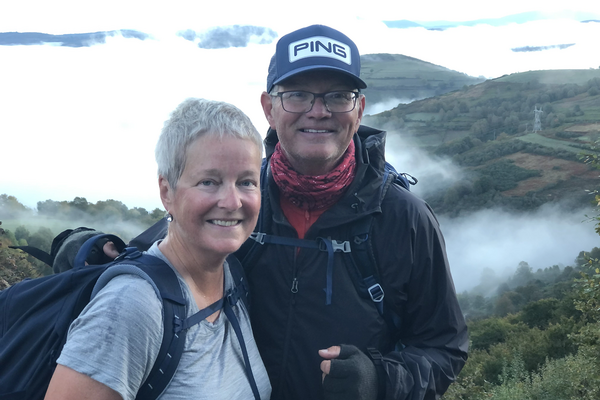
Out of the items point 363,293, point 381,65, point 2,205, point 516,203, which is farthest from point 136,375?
point 381,65

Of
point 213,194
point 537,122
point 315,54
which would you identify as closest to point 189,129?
point 213,194

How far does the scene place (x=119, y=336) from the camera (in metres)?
1.87

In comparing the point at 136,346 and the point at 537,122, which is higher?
the point at 537,122

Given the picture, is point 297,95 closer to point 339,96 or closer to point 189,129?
point 339,96

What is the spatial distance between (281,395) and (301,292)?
0.59m

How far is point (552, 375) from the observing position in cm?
1479

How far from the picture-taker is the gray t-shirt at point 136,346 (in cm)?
183

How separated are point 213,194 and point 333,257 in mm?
857

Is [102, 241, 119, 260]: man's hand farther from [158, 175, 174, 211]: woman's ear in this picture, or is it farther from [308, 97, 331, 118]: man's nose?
[308, 97, 331, 118]: man's nose

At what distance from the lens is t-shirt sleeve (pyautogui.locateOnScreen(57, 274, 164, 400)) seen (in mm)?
1819

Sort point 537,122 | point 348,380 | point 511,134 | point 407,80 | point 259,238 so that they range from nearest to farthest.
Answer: point 348,380, point 259,238, point 537,122, point 511,134, point 407,80

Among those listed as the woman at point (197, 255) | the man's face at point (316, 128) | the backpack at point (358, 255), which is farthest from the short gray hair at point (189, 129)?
the backpack at point (358, 255)

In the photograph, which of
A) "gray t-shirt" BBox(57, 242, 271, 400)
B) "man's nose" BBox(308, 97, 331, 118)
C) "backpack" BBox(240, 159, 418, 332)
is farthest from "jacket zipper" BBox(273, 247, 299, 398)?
"man's nose" BBox(308, 97, 331, 118)

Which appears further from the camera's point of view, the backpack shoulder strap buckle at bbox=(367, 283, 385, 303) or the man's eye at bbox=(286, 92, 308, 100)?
the man's eye at bbox=(286, 92, 308, 100)
